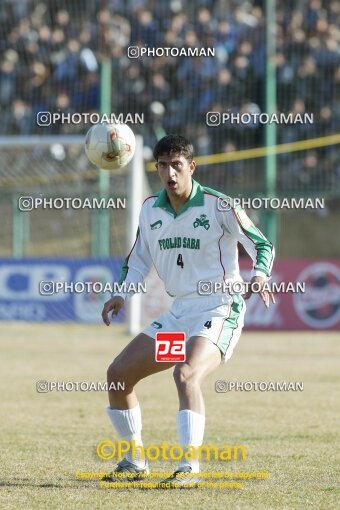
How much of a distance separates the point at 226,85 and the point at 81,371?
10.6 m

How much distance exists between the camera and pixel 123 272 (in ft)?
23.2

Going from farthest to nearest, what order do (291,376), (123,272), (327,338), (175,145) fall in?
(327,338) < (291,376) < (123,272) < (175,145)

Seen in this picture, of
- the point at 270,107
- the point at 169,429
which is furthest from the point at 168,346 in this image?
the point at 270,107

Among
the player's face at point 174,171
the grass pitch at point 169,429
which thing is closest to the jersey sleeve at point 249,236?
the player's face at point 174,171

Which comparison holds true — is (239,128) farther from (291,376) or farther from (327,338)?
(291,376)

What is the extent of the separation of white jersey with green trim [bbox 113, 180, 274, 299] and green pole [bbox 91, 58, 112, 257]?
15.3 meters

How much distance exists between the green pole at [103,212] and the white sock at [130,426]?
15.5m

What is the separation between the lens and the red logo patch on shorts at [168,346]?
649 centimetres

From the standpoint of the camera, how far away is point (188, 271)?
6715 millimetres

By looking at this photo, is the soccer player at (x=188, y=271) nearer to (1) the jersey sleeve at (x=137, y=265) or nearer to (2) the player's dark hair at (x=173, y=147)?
(2) the player's dark hair at (x=173, y=147)

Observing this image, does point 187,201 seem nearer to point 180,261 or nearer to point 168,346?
point 180,261

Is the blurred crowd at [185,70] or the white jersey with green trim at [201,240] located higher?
the blurred crowd at [185,70]

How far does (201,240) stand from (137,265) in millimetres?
618

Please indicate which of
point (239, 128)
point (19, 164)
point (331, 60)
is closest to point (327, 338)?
point (239, 128)
